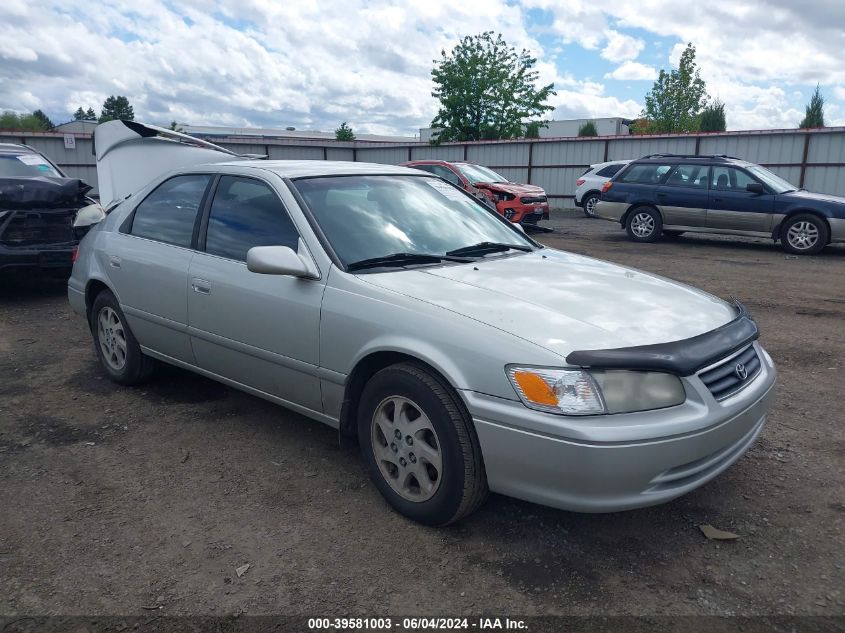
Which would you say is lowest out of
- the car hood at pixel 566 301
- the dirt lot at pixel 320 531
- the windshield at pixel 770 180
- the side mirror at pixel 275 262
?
the dirt lot at pixel 320 531

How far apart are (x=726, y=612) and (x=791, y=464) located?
1.44m

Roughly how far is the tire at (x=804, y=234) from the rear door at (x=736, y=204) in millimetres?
313

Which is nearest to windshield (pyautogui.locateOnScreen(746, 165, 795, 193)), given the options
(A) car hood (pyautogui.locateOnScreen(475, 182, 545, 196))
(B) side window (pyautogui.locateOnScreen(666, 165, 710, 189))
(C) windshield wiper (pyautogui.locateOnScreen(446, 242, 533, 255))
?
(B) side window (pyautogui.locateOnScreen(666, 165, 710, 189))

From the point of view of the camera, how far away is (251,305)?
3.58 meters

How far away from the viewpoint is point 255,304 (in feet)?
11.6

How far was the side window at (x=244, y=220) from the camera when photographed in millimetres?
3605

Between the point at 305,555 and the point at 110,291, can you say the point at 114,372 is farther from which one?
the point at 305,555

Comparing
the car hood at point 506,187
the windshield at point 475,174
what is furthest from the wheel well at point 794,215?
the windshield at point 475,174

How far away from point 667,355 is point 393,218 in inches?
67.5

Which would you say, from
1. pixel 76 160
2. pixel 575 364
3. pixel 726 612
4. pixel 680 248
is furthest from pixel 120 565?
pixel 76 160

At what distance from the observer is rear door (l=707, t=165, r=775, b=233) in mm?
12000

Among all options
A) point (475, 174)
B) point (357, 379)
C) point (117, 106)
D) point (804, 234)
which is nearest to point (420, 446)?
point (357, 379)

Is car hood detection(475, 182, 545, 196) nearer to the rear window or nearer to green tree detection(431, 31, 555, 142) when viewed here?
the rear window

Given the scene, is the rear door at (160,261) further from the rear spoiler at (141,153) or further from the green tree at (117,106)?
the green tree at (117,106)
